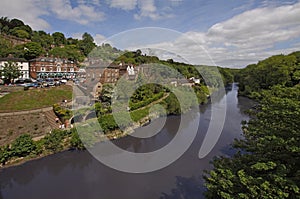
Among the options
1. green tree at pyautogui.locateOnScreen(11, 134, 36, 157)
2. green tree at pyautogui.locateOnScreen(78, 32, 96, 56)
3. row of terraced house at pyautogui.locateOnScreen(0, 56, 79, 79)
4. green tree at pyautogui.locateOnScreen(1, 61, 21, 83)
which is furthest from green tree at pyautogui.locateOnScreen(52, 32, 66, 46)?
green tree at pyautogui.locateOnScreen(11, 134, 36, 157)

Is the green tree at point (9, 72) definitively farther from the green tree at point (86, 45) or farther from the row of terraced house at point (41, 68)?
the green tree at point (86, 45)

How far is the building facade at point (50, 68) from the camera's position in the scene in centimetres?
2839

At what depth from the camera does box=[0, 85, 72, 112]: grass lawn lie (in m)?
15.9

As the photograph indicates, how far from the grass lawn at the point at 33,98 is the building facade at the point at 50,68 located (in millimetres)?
10476

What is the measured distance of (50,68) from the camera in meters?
30.2

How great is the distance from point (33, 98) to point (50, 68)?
1426cm

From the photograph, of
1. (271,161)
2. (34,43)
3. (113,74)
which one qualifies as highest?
(34,43)

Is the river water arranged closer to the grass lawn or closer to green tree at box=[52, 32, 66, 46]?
the grass lawn

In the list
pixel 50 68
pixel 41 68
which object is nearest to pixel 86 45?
pixel 50 68

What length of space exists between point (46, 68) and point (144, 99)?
55.0 ft

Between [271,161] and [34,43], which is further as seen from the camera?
[34,43]

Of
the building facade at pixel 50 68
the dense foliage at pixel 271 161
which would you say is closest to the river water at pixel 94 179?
the dense foliage at pixel 271 161

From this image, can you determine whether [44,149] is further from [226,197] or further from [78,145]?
[226,197]

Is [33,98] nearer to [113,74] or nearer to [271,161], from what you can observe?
[113,74]
